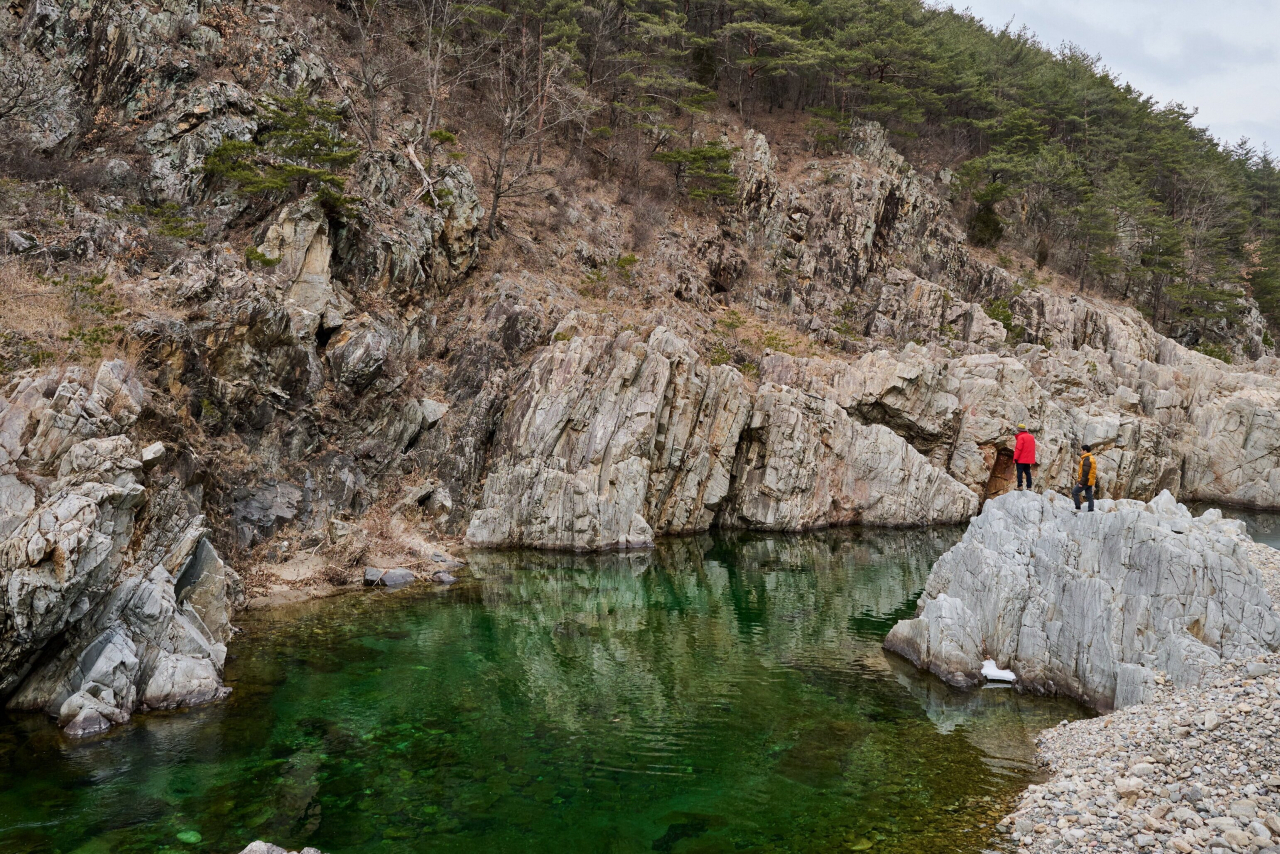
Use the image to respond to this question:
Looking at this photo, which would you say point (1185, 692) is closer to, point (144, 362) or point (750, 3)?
point (144, 362)

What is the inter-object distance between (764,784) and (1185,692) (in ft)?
27.8

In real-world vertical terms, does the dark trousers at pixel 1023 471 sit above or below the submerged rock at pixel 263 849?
above

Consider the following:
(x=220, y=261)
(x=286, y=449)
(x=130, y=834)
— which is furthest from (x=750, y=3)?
(x=130, y=834)

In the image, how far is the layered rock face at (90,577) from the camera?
1325 centimetres

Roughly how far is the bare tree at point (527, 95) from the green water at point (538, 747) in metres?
35.2

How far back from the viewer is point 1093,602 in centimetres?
1614

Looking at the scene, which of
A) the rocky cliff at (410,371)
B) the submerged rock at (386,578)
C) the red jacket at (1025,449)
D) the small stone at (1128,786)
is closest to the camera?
the small stone at (1128,786)

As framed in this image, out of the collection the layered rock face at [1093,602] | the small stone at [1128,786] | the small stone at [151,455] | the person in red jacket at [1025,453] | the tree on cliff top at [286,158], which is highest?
the tree on cliff top at [286,158]

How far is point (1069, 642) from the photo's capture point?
16.5 m

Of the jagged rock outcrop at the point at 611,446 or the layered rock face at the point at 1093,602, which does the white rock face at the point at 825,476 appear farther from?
the layered rock face at the point at 1093,602

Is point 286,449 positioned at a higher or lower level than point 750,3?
lower

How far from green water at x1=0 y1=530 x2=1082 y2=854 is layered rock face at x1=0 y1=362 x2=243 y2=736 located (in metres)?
0.82

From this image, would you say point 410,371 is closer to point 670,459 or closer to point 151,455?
point 670,459

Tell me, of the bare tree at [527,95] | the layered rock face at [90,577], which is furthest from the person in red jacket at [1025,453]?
the bare tree at [527,95]
